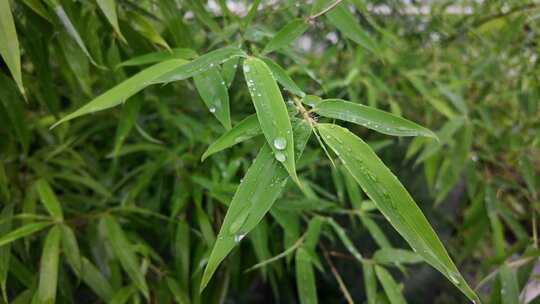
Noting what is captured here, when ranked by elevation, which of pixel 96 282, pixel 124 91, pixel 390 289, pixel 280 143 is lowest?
pixel 390 289

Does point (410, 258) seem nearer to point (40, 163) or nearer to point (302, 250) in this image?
point (302, 250)

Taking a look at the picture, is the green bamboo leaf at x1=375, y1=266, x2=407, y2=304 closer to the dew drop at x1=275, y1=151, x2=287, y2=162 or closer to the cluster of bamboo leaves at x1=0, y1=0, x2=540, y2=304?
the cluster of bamboo leaves at x1=0, y1=0, x2=540, y2=304

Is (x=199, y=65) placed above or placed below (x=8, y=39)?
below

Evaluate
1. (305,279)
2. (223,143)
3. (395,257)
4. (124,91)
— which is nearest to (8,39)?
(124,91)

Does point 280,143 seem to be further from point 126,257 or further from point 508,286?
point 508,286

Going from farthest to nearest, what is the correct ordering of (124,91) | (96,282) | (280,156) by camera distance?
(96,282)
(124,91)
(280,156)

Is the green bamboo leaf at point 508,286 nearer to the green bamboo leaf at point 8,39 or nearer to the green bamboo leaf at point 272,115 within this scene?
the green bamboo leaf at point 272,115

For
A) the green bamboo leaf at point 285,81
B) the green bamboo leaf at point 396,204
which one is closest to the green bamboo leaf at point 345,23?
the green bamboo leaf at point 285,81
